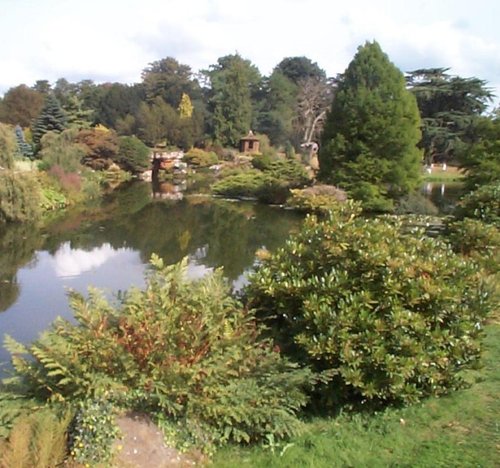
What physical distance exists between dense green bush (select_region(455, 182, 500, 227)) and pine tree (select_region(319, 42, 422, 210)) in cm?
1349

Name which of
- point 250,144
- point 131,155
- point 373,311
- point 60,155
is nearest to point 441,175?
point 250,144

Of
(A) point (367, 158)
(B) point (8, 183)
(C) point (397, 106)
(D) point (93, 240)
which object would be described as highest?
(C) point (397, 106)

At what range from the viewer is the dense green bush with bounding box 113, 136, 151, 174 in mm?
40000

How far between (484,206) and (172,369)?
25.1ft

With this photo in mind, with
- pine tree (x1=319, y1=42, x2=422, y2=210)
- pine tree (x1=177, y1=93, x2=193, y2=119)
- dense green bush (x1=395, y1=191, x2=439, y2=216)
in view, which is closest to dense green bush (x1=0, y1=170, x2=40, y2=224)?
pine tree (x1=319, y1=42, x2=422, y2=210)

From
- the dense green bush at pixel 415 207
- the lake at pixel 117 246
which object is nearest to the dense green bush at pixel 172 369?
the lake at pixel 117 246

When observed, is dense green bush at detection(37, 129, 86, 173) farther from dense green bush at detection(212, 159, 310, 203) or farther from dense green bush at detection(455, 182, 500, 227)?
dense green bush at detection(455, 182, 500, 227)

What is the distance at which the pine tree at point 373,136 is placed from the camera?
23.8 m

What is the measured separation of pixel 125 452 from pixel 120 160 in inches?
1529

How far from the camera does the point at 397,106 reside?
24.1 meters

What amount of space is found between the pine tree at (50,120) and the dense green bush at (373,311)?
39.5 meters

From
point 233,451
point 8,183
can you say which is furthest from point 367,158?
point 233,451

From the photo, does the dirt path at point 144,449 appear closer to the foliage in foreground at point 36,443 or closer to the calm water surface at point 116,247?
the foliage in foreground at point 36,443

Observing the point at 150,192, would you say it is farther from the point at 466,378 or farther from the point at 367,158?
the point at 466,378
